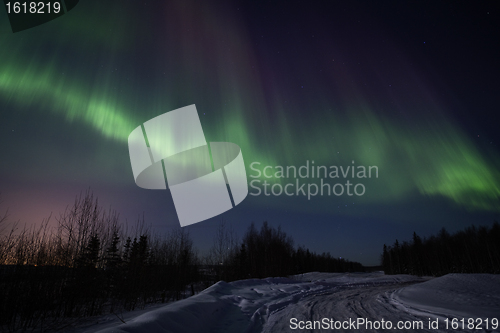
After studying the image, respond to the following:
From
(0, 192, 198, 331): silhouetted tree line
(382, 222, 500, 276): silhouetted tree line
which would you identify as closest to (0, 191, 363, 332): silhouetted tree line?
(0, 192, 198, 331): silhouetted tree line

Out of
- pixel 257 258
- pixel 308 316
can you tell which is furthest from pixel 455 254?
pixel 308 316

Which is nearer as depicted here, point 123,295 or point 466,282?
point 466,282

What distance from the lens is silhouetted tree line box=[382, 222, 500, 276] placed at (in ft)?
168

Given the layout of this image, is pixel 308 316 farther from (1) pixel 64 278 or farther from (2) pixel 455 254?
(2) pixel 455 254

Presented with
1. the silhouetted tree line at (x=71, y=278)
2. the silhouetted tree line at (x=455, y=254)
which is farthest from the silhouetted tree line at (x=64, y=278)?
the silhouetted tree line at (x=455, y=254)

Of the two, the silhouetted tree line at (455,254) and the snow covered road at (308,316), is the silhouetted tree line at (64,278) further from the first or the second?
the silhouetted tree line at (455,254)

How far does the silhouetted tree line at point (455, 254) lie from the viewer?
51.2 meters

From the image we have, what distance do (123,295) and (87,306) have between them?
3.65m

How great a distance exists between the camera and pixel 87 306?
43.9 feet

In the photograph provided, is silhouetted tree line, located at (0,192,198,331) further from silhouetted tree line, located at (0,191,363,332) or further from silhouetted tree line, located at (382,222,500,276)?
silhouetted tree line, located at (382,222,500,276)

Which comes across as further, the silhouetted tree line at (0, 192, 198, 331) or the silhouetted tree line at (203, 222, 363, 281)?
the silhouetted tree line at (203, 222, 363, 281)

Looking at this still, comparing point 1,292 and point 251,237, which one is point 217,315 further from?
point 251,237

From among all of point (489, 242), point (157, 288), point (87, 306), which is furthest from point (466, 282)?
point (489, 242)

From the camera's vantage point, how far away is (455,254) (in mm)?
59281
